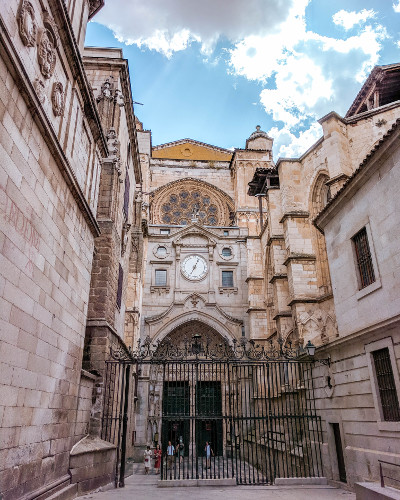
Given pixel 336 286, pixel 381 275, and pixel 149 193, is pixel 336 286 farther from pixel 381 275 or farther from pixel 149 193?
pixel 149 193

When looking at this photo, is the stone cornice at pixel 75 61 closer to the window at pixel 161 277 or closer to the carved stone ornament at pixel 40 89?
the carved stone ornament at pixel 40 89

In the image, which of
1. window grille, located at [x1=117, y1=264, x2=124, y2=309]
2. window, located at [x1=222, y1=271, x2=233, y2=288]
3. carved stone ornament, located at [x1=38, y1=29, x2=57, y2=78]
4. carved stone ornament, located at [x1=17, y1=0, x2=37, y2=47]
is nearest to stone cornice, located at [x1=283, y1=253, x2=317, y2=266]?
window grille, located at [x1=117, y1=264, x2=124, y2=309]

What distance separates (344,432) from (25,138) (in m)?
9.64

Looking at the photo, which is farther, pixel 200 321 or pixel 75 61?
pixel 200 321

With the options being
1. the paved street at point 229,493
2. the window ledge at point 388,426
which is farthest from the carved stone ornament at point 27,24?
the window ledge at point 388,426

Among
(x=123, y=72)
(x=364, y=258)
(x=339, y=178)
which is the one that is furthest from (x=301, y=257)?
(x=123, y=72)

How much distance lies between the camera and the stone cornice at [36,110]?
5195mm

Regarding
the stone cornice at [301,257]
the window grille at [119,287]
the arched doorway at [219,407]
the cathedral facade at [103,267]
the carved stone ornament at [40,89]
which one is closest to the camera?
the cathedral facade at [103,267]

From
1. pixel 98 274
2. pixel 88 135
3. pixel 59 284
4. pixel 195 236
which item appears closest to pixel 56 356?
pixel 59 284

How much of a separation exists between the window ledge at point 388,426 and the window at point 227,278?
1704cm

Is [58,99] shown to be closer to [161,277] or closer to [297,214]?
[297,214]

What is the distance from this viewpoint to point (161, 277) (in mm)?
25250

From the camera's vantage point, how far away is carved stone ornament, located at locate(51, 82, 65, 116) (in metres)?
7.74

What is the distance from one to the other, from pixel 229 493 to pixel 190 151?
3286 centimetres
